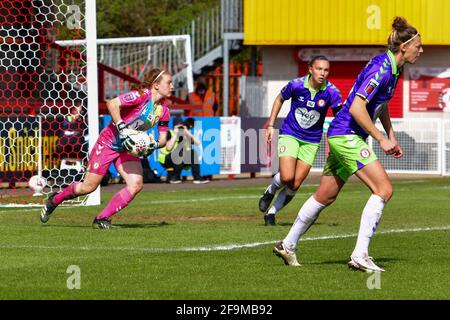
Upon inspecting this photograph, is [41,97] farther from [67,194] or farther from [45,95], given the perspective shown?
[67,194]

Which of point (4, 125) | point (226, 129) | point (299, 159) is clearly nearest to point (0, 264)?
point (299, 159)

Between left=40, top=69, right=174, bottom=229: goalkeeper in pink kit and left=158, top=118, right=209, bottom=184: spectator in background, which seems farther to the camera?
left=158, top=118, right=209, bottom=184: spectator in background

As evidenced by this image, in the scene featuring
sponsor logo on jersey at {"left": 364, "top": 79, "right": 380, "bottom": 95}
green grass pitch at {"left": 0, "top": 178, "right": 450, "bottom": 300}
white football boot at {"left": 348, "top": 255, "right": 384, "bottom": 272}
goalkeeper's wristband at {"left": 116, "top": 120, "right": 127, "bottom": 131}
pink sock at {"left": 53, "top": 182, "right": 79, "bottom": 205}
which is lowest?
green grass pitch at {"left": 0, "top": 178, "right": 450, "bottom": 300}

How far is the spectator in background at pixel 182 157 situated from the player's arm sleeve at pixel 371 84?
17.8m

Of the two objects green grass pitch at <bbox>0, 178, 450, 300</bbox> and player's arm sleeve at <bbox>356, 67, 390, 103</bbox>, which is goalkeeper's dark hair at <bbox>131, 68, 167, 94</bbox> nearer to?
green grass pitch at <bbox>0, 178, 450, 300</bbox>

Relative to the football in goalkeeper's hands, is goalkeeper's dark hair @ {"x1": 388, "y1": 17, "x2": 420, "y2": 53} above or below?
above

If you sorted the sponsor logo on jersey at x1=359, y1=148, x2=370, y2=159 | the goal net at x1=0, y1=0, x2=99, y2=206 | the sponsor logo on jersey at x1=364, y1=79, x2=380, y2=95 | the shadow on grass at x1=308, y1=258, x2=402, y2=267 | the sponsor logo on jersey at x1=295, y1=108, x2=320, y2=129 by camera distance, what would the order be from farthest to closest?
the goal net at x1=0, y1=0, x2=99, y2=206, the sponsor logo on jersey at x1=295, y1=108, x2=320, y2=129, the shadow on grass at x1=308, y1=258, x2=402, y2=267, the sponsor logo on jersey at x1=359, y1=148, x2=370, y2=159, the sponsor logo on jersey at x1=364, y1=79, x2=380, y2=95

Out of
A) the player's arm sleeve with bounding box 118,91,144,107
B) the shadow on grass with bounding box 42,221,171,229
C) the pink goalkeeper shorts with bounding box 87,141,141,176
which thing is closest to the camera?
the player's arm sleeve with bounding box 118,91,144,107

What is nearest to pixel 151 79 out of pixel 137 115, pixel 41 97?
pixel 137 115

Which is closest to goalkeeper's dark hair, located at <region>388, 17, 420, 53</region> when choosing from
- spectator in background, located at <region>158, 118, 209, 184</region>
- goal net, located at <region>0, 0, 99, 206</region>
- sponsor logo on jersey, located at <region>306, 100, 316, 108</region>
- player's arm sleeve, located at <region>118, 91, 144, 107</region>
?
sponsor logo on jersey, located at <region>306, 100, 316, 108</region>

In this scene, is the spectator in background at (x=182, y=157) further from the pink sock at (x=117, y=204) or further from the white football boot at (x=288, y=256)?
the white football boot at (x=288, y=256)

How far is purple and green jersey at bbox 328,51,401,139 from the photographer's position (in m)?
10.2

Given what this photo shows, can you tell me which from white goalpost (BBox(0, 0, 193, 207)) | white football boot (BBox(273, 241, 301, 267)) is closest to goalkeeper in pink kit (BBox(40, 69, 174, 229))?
white goalpost (BBox(0, 0, 193, 207))

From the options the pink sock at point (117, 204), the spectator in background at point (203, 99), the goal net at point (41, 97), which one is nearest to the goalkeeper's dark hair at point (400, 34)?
the pink sock at point (117, 204)
